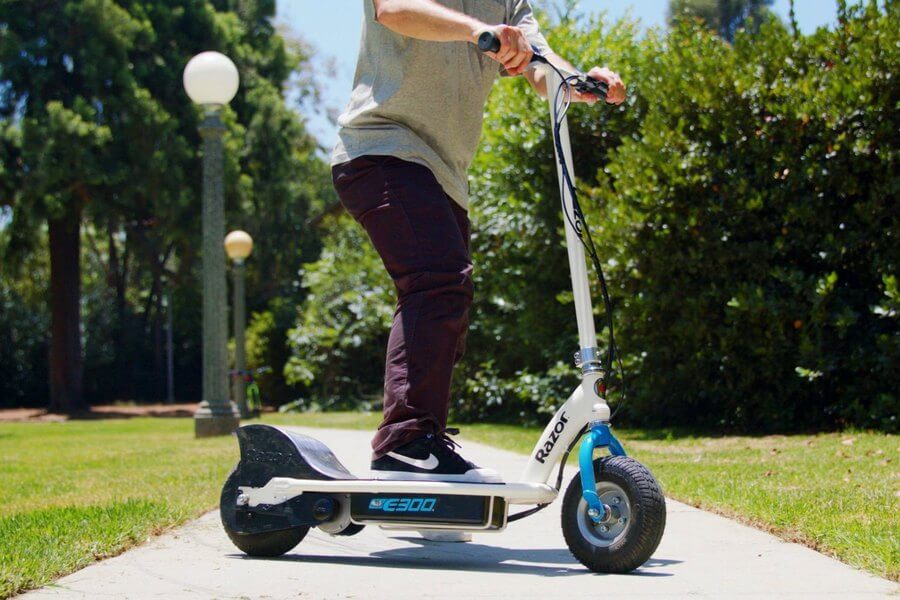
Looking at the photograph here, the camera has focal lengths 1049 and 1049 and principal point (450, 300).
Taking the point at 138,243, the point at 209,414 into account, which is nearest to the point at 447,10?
the point at 209,414

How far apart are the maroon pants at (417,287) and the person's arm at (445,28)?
0.39 m

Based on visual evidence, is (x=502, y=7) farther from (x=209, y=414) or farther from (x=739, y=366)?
(x=209, y=414)

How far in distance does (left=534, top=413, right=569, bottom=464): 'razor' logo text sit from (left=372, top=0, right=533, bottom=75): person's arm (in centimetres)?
96

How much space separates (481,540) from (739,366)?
17.7 ft

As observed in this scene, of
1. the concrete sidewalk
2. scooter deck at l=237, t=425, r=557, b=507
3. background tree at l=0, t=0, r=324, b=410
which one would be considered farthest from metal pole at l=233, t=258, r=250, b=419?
scooter deck at l=237, t=425, r=557, b=507

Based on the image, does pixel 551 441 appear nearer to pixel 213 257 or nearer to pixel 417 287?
pixel 417 287

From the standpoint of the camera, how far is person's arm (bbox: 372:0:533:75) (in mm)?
2744

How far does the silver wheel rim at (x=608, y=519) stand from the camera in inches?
106

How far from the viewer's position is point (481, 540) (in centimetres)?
349

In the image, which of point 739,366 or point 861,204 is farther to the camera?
point 739,366

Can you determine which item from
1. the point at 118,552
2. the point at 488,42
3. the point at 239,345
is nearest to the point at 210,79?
the point at 239,345

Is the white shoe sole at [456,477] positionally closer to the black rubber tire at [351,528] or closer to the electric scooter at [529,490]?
the electric scooter at [529,490]

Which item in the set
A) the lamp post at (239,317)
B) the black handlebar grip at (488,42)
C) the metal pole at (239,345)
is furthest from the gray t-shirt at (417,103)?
the metal pole at (239,345)

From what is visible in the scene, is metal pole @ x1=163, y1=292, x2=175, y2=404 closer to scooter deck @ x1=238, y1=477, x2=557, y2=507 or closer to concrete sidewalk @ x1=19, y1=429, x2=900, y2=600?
concrete sidewalk @ x1=19, y1=429, x2=900, y2=600
